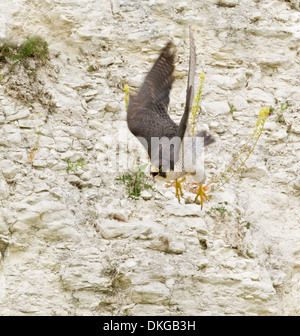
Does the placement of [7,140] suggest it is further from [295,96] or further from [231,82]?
[295,96]

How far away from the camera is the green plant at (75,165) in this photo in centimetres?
486

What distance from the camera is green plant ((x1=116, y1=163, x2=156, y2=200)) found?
497 cm

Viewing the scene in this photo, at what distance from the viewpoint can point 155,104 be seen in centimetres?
486

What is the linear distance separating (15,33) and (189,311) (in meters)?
3.71

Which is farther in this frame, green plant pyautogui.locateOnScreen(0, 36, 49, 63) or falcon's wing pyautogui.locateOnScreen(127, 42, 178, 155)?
green plant pyautogui.locateOnScreen(0, 36, 49, 63)

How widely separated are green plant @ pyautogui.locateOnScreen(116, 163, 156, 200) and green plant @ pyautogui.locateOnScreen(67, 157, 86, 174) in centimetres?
38

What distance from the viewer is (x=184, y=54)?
6.17 m

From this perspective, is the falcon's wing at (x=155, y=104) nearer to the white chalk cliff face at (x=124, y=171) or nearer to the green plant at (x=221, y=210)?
the white chalk cliff face at (x=124, y=171)

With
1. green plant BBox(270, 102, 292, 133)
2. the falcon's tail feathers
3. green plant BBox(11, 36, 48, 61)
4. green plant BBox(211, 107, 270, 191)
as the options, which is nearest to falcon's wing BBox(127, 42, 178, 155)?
the falcon's tail feathers

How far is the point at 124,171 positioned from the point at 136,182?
0.20 metres

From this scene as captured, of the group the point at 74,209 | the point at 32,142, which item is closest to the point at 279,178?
the point at 74,209

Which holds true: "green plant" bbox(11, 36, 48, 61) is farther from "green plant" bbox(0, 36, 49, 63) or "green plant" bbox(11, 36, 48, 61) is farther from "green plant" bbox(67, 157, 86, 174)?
"green plant" bbox(67, 157, 86, 174)

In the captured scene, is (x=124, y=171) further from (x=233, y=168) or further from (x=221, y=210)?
(x=233, y=168)

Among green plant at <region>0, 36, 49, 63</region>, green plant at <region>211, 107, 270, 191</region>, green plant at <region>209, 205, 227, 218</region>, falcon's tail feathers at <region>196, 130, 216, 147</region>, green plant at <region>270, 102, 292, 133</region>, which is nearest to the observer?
falcon's tail feathers at <region>196, 130, 216, 147</region>
